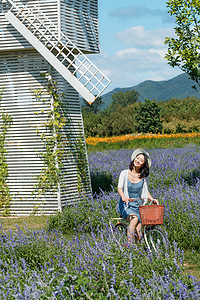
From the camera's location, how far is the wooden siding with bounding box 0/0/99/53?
9.80 meters

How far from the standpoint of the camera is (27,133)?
10195 millimetres

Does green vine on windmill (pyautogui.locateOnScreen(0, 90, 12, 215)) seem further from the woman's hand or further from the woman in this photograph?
the woman's hand

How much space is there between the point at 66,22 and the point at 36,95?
1.86 m

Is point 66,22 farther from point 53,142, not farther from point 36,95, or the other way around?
point 53,142

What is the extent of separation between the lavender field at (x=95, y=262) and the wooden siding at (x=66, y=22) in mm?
3974

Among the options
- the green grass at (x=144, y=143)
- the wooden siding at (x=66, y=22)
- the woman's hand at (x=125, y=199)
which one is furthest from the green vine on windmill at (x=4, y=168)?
the green grass at (x=144, y=143)

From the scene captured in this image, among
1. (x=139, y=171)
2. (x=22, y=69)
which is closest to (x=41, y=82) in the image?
(x=22, y=69)

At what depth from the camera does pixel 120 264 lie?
14.1 ft

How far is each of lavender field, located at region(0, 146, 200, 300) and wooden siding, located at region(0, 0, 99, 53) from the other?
3.97m

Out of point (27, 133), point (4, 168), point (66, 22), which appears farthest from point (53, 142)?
point (66, 22)

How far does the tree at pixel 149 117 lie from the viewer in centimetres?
2867

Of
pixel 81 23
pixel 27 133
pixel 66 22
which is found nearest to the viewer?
pixel 66 22

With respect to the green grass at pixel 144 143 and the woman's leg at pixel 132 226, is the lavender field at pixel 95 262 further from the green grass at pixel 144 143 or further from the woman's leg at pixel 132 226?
the green grass at pixel 144 143

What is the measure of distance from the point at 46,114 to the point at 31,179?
1616mm
